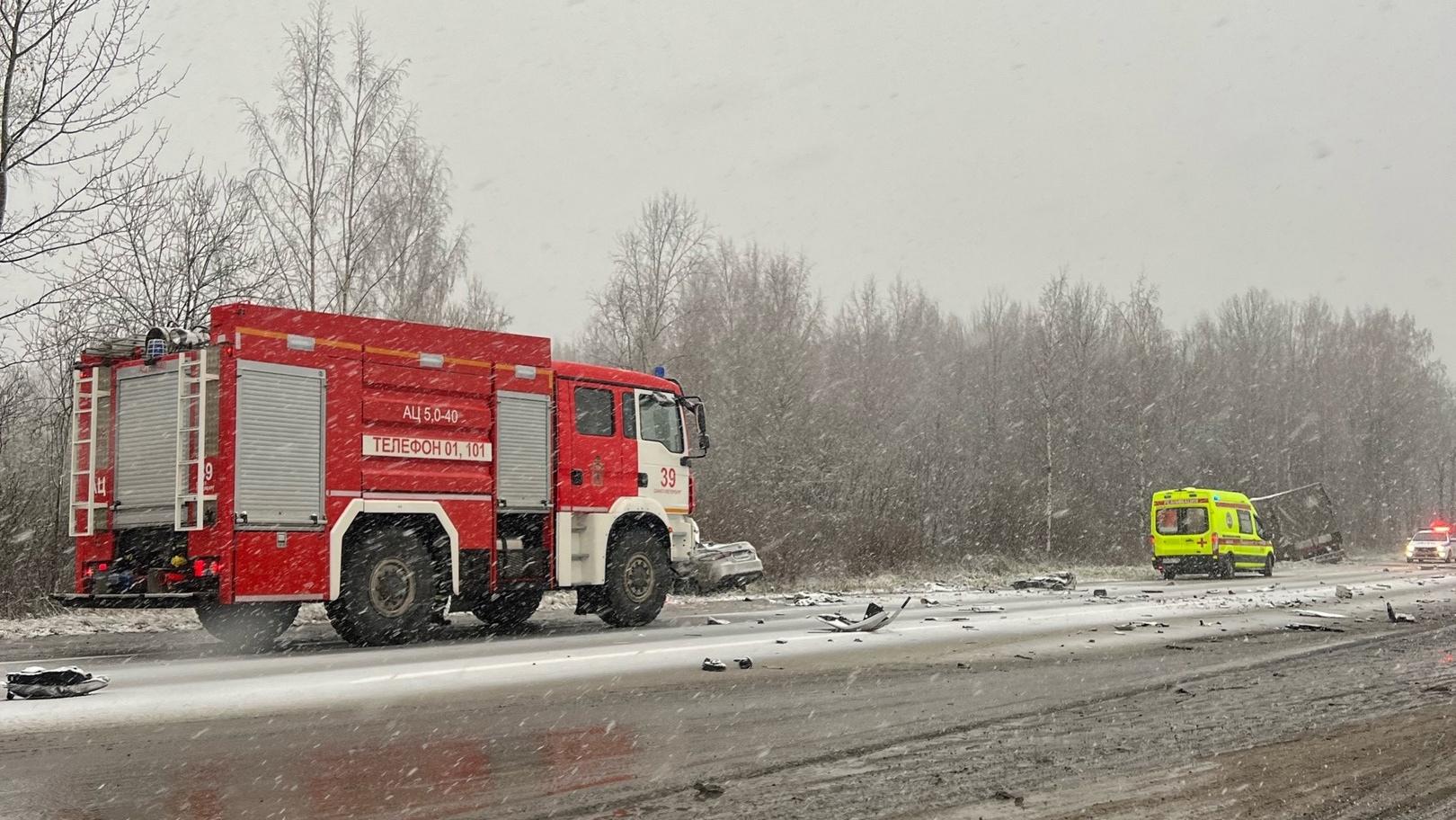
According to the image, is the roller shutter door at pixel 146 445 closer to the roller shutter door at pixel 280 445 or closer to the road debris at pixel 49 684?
the roller shutter door at pixel 280 445

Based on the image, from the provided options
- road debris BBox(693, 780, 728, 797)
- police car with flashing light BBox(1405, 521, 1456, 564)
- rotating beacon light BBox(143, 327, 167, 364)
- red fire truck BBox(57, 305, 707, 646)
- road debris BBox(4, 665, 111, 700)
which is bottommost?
police car with flashing light BBox(1405, 521, 1456, 564)

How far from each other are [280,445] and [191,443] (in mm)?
792

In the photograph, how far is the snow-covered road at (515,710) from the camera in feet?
17.8

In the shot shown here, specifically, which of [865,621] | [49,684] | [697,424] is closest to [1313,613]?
[865,621]

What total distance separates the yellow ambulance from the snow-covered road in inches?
672

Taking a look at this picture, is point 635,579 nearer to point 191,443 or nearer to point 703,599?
point 191,443

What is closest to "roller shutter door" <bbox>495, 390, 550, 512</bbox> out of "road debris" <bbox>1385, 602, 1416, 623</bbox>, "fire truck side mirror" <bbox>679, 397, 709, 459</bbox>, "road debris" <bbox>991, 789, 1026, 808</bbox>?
"fire truck side mirror" <bbox>679, 397, 709, 459</bbox>

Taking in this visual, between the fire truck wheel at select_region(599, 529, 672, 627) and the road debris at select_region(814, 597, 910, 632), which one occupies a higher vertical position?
the fire truck wheel at select_region(599, 529, 672, 627)

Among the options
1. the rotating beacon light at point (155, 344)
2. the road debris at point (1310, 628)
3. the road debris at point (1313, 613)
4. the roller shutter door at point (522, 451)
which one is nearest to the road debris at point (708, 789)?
the roller shutter door at point (522, 451)

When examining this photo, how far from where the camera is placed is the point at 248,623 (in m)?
12.1

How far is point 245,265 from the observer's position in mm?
21500

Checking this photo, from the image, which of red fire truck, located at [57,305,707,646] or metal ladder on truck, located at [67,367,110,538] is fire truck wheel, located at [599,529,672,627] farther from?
metal ladder on truck, located at [67,367,110,538]

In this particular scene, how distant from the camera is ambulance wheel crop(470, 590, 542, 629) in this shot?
14.7 meters

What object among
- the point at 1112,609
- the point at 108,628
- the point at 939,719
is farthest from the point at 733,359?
the point at 939,719
